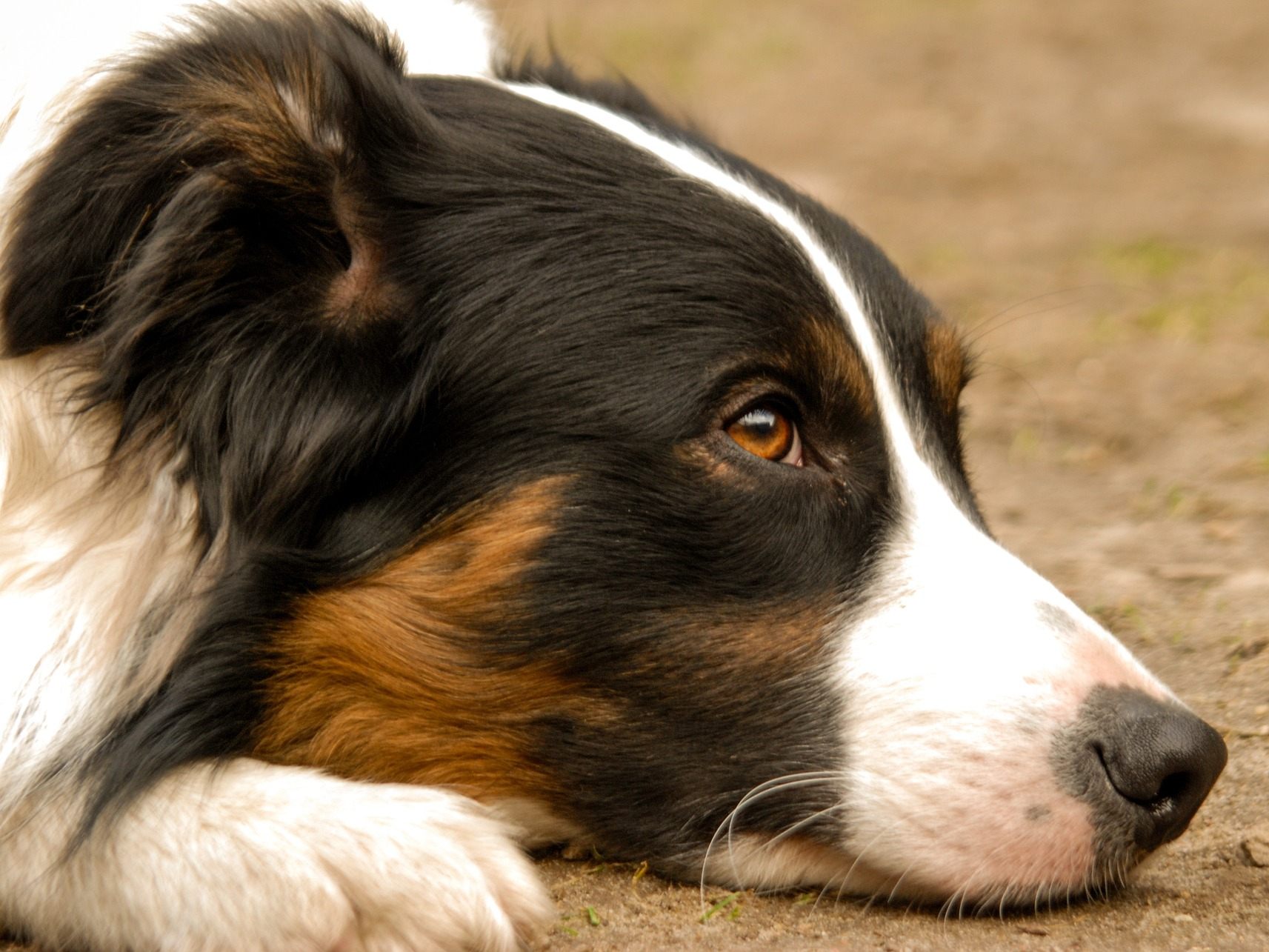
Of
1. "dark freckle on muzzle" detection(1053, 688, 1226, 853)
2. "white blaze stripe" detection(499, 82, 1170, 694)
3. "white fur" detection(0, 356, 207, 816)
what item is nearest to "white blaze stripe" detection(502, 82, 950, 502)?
"white blaze stripe" detection(499, 82, 1170, 694)

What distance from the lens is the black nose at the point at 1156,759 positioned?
9.29 feet

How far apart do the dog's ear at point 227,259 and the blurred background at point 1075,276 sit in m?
0.99

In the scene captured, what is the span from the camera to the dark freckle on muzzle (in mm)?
2828

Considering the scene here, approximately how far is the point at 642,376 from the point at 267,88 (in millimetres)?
851

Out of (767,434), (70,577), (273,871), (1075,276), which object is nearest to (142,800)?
(273,871)

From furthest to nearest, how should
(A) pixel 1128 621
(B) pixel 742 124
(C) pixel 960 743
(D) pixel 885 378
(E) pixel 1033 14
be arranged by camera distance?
(E) pixel 1033 14, (B) pixel 742 124, (A) pixel 1128 621, (D) pixel 885 378, (C) pixel 960 743

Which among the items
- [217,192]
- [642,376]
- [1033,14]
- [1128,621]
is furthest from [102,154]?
[1033,14]

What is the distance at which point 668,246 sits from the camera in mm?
3189

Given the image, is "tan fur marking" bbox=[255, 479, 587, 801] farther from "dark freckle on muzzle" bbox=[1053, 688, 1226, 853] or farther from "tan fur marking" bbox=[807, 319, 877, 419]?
"dark freckle on muzzle" bbox=[1053, 688, 1226, 853]

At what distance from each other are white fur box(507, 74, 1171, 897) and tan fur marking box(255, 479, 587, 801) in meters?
0.53

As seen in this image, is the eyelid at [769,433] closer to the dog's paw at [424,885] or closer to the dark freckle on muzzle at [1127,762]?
the dark freckle on muzzle at [1127,762]

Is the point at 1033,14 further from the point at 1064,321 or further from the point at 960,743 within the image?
the point at 960,743

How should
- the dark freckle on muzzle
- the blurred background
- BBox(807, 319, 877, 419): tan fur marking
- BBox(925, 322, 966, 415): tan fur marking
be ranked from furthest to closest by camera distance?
BBox(925, 322, 966, 415): tan fur marking
BBox(807, 319, 877, 419): tan fur marking
the blurred background
the dark freckle on muzzle

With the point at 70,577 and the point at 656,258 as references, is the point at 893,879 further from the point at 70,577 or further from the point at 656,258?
the point at 70,577
